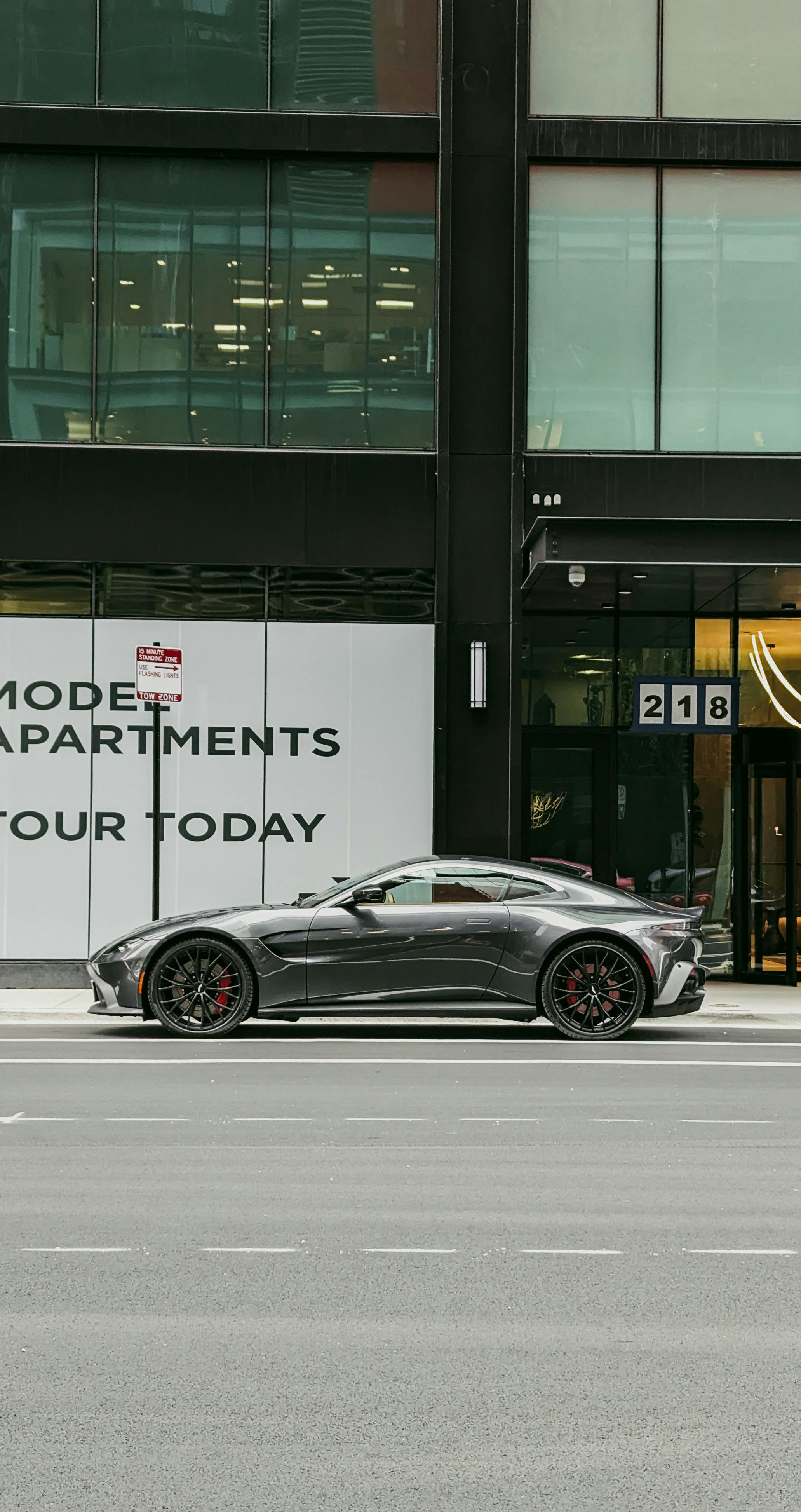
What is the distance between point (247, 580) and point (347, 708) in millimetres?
1809

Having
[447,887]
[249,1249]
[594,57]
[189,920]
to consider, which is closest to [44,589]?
[189,920]

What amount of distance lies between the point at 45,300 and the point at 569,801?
8.17 metres

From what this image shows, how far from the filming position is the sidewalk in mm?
15148

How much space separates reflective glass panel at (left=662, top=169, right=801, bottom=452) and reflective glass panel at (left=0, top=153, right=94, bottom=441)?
6453 millimetres

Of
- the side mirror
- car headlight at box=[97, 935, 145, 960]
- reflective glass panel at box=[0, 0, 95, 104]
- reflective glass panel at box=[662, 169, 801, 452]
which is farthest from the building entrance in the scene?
reflective glass panel at box=[0, 0, 95, 104]

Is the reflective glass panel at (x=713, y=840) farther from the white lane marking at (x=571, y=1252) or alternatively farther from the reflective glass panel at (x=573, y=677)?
the white lane marking at (x=571, y=1252)

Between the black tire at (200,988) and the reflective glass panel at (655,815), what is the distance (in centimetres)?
727

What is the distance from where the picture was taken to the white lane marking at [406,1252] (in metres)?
6.46

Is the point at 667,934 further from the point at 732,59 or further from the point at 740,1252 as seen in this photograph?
the point at 732,59

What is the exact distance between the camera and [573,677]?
1923cm

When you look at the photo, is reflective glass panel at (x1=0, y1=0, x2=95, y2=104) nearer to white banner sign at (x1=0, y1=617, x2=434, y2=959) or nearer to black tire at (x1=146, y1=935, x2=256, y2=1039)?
white banner sign at (x1=0, y1=617, x2=434, y2=959)

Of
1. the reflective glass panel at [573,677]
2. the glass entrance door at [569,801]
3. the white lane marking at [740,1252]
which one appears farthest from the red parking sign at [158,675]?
the white lane marking at [740,1252]

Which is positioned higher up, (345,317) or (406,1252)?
(345,317)

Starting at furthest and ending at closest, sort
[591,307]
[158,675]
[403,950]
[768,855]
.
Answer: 1. [768,855]
2. [591,307]
3. [158,675]
4. [403,950]
